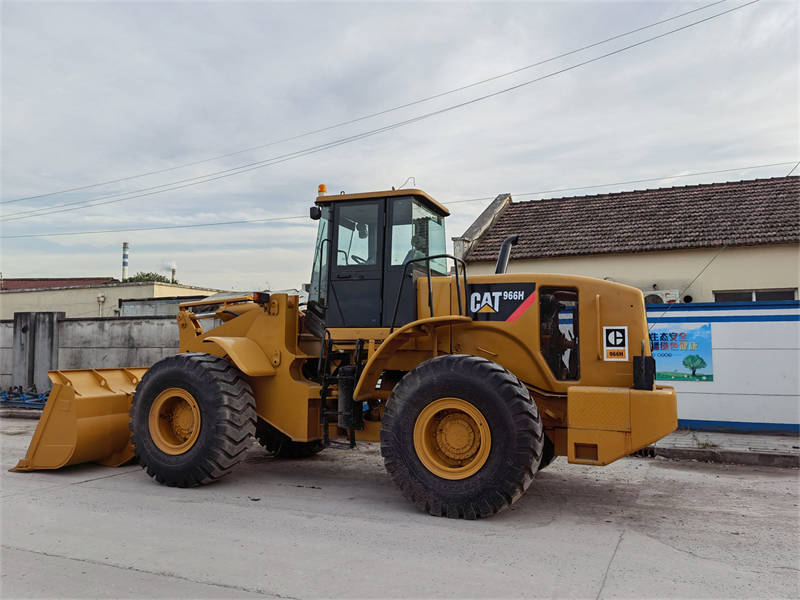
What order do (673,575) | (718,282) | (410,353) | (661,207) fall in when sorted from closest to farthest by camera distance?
(673,575) → (410,353) → (718,282) → (661,207)

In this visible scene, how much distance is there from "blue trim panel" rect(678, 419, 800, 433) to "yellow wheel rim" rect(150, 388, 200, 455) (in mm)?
7763

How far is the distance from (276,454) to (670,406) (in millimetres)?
5171

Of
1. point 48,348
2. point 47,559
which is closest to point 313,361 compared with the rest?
point 47,559

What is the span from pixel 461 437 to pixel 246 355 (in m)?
2.61

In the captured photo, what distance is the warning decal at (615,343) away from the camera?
578 centimetres

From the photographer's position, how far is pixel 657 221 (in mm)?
15656

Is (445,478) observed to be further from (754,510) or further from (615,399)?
(754,510)

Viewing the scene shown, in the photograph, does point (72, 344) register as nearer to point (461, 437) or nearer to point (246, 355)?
point (246, 355)

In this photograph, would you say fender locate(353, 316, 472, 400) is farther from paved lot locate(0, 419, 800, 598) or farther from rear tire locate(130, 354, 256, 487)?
rear tire locate(130, 354, 256, 487)

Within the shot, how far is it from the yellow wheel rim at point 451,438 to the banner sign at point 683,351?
6052 millimetres

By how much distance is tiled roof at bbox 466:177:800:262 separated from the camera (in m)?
14.2

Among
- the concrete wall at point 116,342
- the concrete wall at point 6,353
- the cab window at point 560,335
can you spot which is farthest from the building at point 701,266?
the concrete wall at point 6,353

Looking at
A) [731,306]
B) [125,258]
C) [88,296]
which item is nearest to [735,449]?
[731,306]

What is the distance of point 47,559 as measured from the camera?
439 centimetres
